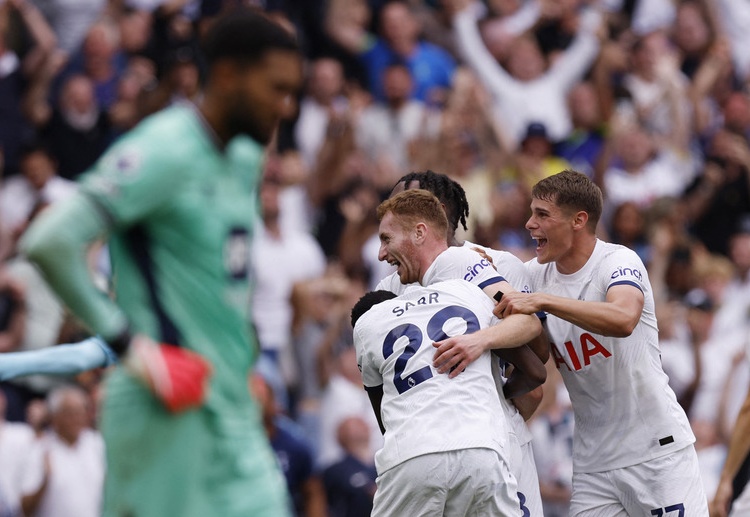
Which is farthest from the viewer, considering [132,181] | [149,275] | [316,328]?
[316,328]

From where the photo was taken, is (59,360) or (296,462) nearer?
(59,360)

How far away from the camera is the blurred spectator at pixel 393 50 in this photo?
14.0 meters

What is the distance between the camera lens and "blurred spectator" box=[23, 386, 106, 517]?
10172 mm

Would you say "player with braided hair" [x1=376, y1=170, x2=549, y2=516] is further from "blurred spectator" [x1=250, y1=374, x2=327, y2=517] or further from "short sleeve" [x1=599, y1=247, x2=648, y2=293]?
"blurred spectator" [x1=250, y1=374, x2=327, y2=517]

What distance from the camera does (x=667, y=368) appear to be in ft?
41.8

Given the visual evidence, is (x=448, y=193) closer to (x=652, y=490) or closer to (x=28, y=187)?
(x=652, y=490)

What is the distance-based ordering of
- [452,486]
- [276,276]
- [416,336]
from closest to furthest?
[452,486]
[416,336]
[276,276]

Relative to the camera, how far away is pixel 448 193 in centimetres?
727

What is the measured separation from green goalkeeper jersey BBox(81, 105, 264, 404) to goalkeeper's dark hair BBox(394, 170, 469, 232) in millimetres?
2966

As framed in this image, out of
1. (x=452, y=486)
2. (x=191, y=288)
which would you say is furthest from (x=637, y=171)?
(x=191, y=288)

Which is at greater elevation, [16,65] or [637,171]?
[16,65]

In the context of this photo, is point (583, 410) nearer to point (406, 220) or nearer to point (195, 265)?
point (406, 220)

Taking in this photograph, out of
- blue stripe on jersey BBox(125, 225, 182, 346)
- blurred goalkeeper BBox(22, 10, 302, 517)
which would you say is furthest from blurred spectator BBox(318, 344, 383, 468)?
blue stripe on jersey BBox(125, 225, 182, 346)

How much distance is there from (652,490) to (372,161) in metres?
6.94
